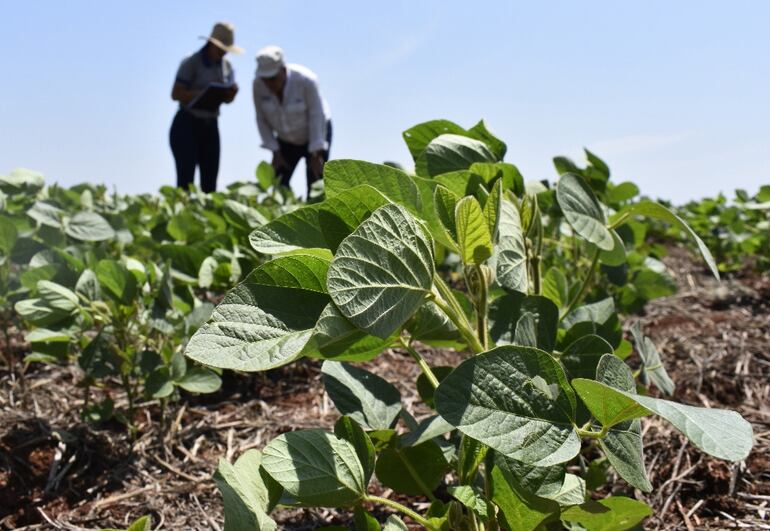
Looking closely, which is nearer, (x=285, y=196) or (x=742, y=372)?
(x=742, y=372)

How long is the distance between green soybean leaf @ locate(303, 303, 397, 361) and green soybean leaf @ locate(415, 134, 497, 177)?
287mm

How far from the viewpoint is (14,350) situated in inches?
81.6

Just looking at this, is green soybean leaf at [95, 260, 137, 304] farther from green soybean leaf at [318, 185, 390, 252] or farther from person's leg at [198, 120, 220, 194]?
person's leg at [198, 120, 220, 194]

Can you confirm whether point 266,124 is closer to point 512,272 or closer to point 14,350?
point 14,350

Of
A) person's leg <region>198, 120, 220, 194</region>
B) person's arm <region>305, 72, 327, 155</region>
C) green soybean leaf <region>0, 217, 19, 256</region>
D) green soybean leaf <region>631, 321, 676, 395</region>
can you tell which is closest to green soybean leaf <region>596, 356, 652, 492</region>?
green soybean leaf <region>631, 321, 676, 395</region>

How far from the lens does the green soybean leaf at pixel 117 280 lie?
1.32 m

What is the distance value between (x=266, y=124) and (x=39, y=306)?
16.4 feet

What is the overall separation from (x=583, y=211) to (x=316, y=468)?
489 millimetres

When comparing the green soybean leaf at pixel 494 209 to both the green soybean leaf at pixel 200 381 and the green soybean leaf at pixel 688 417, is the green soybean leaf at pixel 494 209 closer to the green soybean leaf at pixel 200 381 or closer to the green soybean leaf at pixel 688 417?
the green soybean leaf at pixel 688 417

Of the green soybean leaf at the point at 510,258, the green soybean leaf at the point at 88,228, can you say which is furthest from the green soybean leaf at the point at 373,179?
the green soybean leaf at the point at 88,228

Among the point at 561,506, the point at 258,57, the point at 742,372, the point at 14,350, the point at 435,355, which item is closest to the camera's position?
the point at 561,506

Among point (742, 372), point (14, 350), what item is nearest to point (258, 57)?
point (14, 350)

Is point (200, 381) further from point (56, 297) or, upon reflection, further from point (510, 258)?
point (510, 258)

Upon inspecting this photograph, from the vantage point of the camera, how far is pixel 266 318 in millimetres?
612
